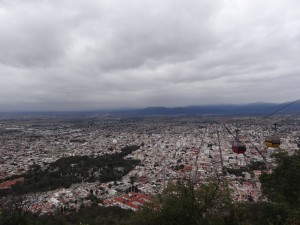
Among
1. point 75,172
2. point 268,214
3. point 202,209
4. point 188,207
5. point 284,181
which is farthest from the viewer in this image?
point 75,172

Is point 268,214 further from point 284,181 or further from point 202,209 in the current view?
point 202,209

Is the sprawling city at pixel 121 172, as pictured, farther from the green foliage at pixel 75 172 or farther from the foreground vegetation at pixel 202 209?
the foreground vegetation at pixel 202 209

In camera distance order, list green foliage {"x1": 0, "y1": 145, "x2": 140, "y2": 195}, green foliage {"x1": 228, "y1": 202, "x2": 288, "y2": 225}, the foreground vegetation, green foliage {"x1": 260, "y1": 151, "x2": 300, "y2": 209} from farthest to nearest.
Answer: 1. green foliage {"x1": 0, "y1": 145, "x2": 140, "y2": 195}
2. green foliage {"x1": 260, "y1": 151, "x2": 300, "y2": 209}
3. green foliage {"x1": 228, "y1": 202, "x2": 288, "y2": 225}
4. the foreground vegetation

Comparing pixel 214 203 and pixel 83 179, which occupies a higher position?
pixel 214 203

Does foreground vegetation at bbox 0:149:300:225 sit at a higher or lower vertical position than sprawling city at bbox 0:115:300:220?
higher

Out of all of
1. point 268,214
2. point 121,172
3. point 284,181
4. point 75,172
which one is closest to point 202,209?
point 268,214

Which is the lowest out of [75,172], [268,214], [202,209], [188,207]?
[75,172]

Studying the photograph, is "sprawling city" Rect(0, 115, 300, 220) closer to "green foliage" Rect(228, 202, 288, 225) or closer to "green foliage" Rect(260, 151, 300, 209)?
"green foliage" Rect(260, 151, 300, 209)

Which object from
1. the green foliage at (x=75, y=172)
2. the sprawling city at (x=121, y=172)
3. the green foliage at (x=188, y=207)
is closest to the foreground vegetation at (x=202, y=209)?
the green foliage at (x=188, y=207)

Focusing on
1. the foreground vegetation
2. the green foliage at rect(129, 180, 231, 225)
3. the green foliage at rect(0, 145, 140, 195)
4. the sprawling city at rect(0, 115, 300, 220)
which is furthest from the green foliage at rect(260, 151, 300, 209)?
the green foliage at rect(0, 145, 140, 195)

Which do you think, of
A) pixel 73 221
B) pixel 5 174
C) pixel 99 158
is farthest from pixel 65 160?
pixel 73 221

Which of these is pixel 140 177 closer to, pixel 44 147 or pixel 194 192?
pixel 194 192
